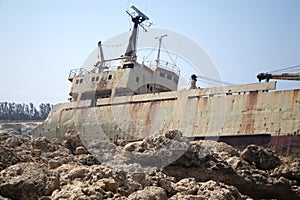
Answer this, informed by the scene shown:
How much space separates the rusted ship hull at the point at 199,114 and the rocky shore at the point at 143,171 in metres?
5.43

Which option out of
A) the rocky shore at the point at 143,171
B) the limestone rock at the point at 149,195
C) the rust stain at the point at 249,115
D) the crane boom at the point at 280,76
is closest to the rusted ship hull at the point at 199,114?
the rust stain at the point at 249,115

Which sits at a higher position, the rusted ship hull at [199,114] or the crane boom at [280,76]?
the crane boom at [280,76]

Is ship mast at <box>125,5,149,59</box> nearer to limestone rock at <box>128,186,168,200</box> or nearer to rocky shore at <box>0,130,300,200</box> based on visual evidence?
rocky shore at <box>0,130,300,200</box>

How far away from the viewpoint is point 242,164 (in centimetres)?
877

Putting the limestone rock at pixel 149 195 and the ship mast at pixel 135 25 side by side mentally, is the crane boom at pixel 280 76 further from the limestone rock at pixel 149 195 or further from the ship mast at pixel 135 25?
the limestone rock at pixel 149 195

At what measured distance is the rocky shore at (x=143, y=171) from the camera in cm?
498

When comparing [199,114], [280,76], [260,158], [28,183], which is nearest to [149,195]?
[28,183]

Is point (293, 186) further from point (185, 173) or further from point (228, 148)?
point (185, 173)

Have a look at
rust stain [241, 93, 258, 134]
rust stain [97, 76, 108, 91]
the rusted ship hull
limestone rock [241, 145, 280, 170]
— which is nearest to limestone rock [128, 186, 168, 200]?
limestone rock [241, 145, 280, 170]

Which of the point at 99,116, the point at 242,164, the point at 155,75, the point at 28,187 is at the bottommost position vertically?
the point at 28,187

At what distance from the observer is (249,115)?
51.3 ft

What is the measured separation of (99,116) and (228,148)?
11.8 metres

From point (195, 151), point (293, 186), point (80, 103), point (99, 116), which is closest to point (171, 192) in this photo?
point (195, 151)

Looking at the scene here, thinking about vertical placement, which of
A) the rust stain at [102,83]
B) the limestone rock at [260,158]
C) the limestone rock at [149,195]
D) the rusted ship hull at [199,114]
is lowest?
the limestone rock at [149,195]
